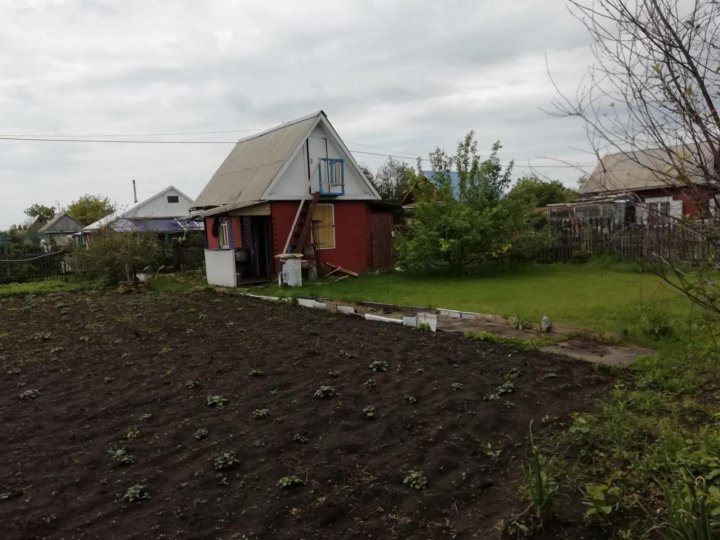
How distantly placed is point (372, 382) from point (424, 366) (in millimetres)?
851

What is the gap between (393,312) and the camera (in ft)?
31.0

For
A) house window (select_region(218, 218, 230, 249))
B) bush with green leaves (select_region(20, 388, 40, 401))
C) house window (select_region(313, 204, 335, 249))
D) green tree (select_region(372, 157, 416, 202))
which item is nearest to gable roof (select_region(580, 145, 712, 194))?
bush with green leaves (select_region(20, 388, 40, 401))

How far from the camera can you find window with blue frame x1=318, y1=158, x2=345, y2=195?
54.0 feet

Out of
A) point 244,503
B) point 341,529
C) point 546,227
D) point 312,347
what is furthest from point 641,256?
point 546,227

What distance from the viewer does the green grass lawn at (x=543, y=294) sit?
7574 millimetres

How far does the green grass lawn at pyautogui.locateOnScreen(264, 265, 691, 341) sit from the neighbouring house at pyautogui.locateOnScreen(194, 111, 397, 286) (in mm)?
1914

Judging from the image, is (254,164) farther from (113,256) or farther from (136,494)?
(136,494)

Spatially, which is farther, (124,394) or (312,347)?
(312,347)

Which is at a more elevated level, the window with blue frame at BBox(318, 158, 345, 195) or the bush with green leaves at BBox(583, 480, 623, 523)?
the window with blue frame at BBox(318, 158, 345, 195)

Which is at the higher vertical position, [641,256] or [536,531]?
[641,256]

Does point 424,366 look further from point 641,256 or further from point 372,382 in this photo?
point 641,256

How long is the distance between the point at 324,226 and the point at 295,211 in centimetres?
118

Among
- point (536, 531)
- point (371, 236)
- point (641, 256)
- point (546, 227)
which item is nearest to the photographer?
point (536, 531)

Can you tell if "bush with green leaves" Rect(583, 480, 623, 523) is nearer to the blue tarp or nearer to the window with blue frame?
the window with blue frame
